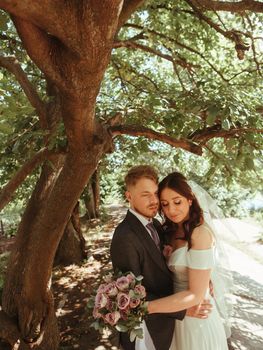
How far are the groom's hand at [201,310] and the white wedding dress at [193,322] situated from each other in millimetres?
119

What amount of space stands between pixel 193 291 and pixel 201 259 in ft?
0.85

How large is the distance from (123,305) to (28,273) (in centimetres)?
244

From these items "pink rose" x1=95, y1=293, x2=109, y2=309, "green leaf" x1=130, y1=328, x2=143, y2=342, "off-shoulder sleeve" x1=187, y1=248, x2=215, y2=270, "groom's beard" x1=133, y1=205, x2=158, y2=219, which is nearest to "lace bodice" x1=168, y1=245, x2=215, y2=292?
"off-shoulder sleeve" x1=187, y1=248, x2=215, y2=270

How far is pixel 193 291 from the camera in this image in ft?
Result: 9.20

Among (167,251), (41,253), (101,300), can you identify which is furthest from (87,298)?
(101,300)

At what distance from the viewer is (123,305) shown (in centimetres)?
250

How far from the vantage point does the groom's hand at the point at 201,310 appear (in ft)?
10.2

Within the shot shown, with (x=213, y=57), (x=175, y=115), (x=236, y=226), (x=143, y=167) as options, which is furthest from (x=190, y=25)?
(x=236, y=226)

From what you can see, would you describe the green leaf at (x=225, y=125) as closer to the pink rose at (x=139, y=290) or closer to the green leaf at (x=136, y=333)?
the pink rose at (x=139, y=290)

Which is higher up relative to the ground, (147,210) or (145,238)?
(147,210)

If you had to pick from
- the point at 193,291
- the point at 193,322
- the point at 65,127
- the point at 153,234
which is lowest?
the point at 193,322

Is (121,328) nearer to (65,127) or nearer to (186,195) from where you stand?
(186,195)

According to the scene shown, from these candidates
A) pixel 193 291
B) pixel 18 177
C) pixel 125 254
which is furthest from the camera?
pixel 18 177

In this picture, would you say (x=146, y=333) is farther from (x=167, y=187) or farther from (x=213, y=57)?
(x=213, y=57)
